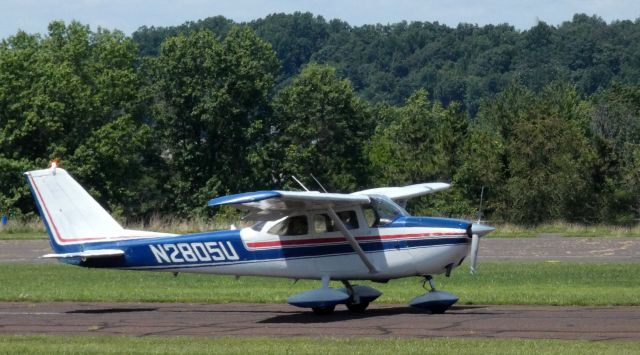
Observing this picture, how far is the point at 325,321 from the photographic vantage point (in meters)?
19.0

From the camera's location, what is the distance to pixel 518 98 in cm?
6538

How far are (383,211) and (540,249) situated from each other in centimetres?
1910

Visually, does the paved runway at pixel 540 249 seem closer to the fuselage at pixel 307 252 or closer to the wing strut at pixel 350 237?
the fuselage at pixel 307 252

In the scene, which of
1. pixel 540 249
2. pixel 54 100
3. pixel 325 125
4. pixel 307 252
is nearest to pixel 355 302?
pixel 307 252

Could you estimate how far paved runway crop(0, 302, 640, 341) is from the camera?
1692 centimetres

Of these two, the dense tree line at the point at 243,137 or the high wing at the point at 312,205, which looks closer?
the high wing at the point at 312,205

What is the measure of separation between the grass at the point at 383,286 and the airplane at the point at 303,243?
81.7 inches

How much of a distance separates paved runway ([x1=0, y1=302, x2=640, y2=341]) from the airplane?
64 cm

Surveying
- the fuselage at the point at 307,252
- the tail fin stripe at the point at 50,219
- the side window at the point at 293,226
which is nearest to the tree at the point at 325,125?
the tail fin stripe at the point at 50,219

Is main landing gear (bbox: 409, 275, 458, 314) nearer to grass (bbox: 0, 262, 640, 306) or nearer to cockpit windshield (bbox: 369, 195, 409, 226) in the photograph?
cockpit windshield (bbox: 369, 195, 409, 226)

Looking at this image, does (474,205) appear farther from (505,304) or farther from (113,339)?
(113,339)

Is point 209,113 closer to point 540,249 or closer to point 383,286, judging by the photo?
point 540,249

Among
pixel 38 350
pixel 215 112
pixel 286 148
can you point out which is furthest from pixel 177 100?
pixel 38 350

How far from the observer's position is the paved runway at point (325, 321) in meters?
16.9
